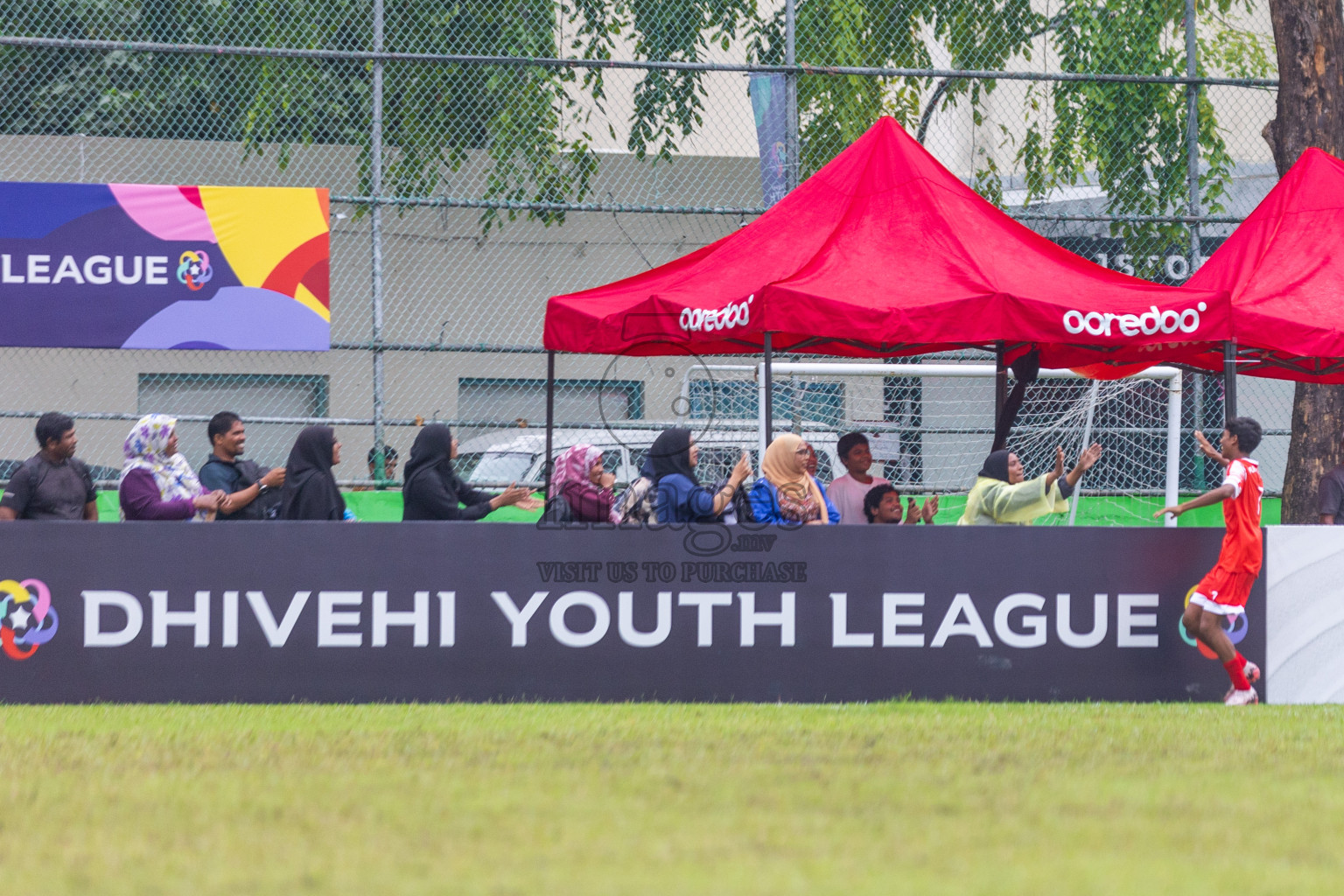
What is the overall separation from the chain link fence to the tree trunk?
1.07 ft

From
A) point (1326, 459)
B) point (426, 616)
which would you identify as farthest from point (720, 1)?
point (426, 616)

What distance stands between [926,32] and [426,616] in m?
10.4

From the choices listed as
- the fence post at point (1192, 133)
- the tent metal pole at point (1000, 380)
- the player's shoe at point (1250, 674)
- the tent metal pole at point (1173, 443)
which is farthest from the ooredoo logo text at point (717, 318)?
the fence post at point (1192, 133)

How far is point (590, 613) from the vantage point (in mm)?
7918

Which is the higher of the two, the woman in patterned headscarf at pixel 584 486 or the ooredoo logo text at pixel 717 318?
the ooredoo logo text at pixel 717 318

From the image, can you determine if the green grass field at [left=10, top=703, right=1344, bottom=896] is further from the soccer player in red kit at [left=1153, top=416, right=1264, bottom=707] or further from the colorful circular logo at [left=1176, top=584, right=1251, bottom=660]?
the colorful circular logo at [left=1176, top=584, right=1251, bottom=660]

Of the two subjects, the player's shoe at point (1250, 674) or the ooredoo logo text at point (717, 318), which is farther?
the ooredoo logo text at point (717, 318)

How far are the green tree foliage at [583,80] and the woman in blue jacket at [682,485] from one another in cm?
440

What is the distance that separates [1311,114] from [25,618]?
10205 millimetres

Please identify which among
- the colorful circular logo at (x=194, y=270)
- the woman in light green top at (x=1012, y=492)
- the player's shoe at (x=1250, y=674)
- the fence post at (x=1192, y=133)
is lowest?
the player's shoe at (x=1250, y=674)

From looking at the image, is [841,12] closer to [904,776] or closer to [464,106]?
[464,106]

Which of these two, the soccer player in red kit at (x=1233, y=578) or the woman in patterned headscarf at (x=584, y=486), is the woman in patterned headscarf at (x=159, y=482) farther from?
the soccer player in red kit at (x=1233, y=578)

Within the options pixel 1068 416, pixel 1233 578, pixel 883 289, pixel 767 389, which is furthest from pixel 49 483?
pixel 1068 416

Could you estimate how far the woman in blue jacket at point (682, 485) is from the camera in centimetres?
801
